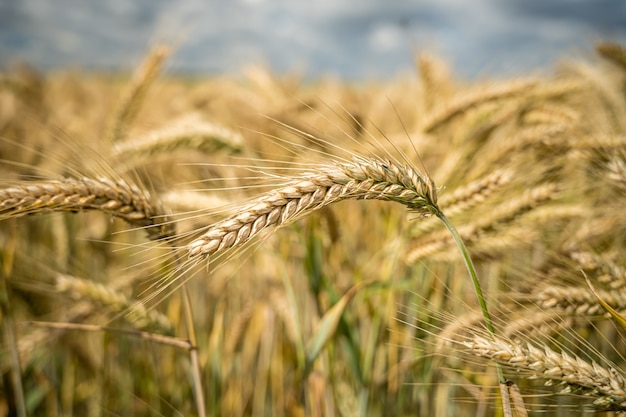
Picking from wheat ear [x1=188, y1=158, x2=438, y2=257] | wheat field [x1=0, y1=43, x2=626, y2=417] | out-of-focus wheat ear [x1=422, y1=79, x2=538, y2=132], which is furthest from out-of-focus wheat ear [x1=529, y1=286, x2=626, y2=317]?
out-of-focus wheat ear [x1=422, y1=79, x2=538, y2=132]

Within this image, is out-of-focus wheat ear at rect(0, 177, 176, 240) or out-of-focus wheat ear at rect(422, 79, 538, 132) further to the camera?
out-of-focus wheat ear at rect(422, 79, 538, 132)

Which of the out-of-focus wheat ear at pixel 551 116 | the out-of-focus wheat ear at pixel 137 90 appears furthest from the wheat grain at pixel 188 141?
the out-of-focus wheat ear at pixel 551 116

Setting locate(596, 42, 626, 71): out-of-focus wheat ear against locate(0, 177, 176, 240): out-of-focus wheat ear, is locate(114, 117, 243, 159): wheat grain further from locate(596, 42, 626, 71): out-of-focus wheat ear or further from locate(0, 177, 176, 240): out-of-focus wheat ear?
locate(596, 42, 626, 71): out-of-focus wheat ear

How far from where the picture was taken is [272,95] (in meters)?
2.70

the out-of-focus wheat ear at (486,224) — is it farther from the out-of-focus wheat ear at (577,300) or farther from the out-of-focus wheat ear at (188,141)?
the out-of-focus wheat ear at (188,141)

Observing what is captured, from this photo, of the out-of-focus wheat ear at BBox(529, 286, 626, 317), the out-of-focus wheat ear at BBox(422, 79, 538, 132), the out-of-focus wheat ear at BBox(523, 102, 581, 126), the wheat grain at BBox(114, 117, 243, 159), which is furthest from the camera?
the out-of-focus wheat ear at BBox(523, 102, 581, 126)

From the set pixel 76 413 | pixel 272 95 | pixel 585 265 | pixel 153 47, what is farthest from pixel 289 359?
pixel 153 47

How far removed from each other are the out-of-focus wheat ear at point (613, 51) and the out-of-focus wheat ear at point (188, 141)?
5.98 feet

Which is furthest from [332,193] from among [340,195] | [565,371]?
[565,371]

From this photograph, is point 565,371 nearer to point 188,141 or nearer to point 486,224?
point 486,224

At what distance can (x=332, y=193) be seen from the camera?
0.73m

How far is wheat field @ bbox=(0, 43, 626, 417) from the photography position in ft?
2.57

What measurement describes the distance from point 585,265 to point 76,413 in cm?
234

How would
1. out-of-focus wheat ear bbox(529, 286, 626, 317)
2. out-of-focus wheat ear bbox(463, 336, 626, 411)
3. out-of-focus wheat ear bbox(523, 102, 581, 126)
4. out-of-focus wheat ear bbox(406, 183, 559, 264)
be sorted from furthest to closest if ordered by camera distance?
1. out-of-focus wheat ear bbox(523, 102, 581, 126)
2. out-of-focus wheat ear bbox(406, 183, 559, 264)
3. out-of-focus wheat ear bbox(529, 286, 626, 317)
4. out-of-focus wheat ear bbox(463, 336, 626, 411)
